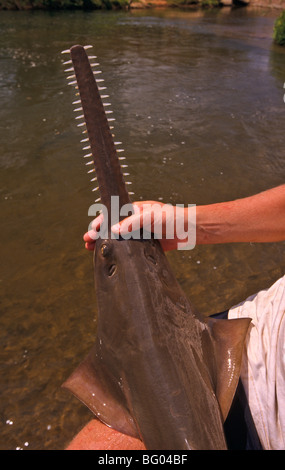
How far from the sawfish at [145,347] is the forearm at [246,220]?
1.37 feet

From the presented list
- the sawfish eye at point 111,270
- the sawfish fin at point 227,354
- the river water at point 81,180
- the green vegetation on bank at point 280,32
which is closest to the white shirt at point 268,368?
the sawfish fin at point 227,354

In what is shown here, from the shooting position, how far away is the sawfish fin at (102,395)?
203 centimetres

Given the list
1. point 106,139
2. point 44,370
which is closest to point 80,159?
point 44,370

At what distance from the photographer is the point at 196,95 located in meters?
10.1

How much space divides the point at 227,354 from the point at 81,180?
14.6ft

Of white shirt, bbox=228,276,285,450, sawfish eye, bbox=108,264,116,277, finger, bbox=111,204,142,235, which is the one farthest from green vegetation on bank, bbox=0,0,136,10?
white shirt, bbox=228,276,285,450

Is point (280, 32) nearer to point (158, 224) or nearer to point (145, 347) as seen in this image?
point (158, 224)

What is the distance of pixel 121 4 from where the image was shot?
1193 inches

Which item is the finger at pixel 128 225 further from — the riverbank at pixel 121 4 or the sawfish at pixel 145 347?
the riverbank at pixel 121 4

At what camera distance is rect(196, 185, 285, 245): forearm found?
220 cm

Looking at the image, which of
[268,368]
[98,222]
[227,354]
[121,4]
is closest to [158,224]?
[98,222]

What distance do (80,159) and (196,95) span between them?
513 centimetres

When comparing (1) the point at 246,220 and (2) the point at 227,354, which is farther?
(1) the point at 246,220
